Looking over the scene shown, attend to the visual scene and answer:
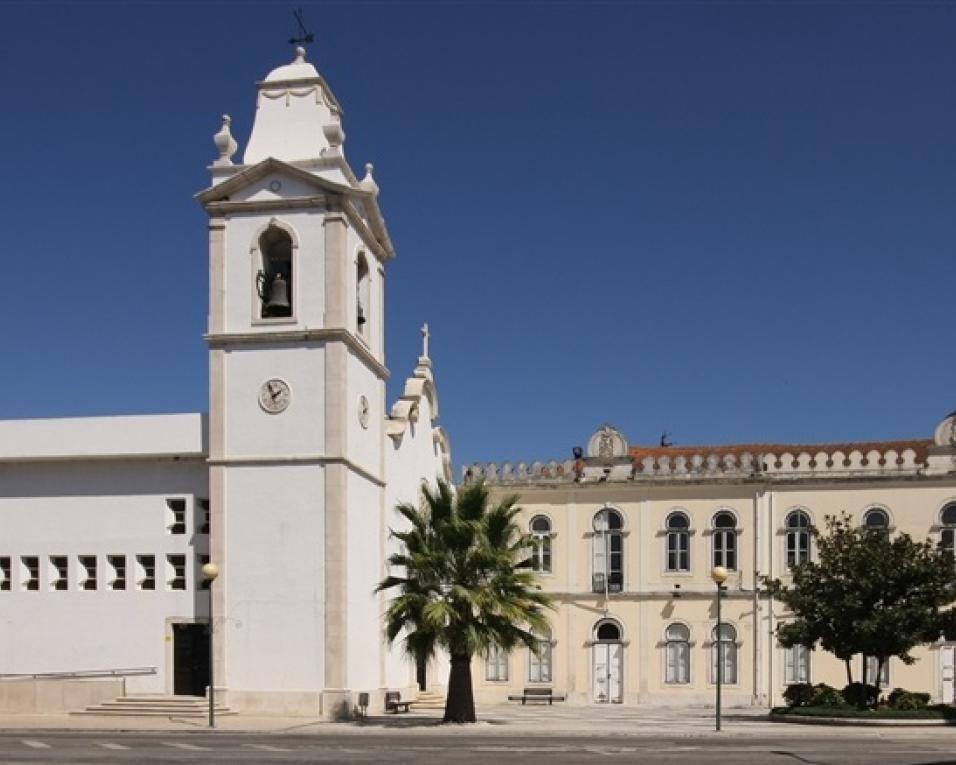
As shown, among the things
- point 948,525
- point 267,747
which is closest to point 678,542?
point 948,525

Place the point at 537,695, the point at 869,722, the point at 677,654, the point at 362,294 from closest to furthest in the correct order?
1. the point at 869,722
2. the point at 362,294
3. the point at 537,695
4. the point at 677,654

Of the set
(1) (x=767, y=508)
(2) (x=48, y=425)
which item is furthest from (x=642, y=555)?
(2) (x=48, y=425)

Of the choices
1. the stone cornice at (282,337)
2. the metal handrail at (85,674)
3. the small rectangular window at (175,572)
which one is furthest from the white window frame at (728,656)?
the metal handrail at (85,674)

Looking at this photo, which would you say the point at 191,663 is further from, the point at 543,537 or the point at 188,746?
the point at 543,537

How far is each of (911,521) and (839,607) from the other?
10.2m

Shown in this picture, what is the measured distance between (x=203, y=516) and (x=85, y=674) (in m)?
5.19

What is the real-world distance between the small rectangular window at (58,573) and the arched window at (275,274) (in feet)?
28.7

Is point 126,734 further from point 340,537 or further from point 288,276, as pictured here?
point 288,276

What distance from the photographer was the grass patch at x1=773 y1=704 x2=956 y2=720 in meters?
34.5

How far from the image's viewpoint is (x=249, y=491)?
3688cm

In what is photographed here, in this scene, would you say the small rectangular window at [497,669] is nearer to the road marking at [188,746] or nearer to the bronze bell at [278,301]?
the bronze bell at [278,301]

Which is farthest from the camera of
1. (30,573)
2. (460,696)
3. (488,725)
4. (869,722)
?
(30,573)

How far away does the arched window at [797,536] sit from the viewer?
1820 inches

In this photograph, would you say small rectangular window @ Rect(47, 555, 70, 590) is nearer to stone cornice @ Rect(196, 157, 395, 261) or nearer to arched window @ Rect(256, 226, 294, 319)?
arched window @ Rect(256, 226, 294, 319)
